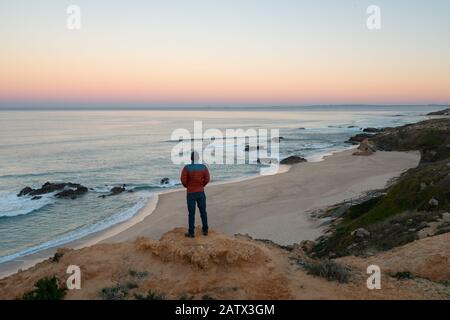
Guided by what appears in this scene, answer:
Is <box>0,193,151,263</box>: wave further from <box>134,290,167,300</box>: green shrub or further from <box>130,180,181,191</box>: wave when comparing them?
<box>134,290,167,300</box>: green shrub

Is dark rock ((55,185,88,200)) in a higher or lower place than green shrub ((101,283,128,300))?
lower

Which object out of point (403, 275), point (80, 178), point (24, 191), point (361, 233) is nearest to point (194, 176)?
point (403, 275)

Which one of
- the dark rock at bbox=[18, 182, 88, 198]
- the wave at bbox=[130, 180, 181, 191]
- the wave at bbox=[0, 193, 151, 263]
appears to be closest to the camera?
the wave at bbox=[0, 193, 151, 263]

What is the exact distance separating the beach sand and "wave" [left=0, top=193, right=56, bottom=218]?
7.47 meters

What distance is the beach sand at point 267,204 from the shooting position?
66.5 ft

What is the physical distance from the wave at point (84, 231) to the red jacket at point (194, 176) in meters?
12.7

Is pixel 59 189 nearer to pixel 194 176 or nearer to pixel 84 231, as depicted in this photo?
pixel 84 231

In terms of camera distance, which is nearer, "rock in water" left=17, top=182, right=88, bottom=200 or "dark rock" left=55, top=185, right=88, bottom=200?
"dark rock" left=55, top=185, right=88, bottom=200

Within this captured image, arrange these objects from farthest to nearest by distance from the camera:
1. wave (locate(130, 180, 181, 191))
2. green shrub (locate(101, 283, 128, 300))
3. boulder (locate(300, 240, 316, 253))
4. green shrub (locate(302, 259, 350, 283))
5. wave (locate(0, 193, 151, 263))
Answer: wave (locate(130, 180, 181, 191)) < wave (locate(0, 193, 151, 263)) < boulder (locate(300, 240, 316, 253)) < green shrub (locate(302, 259, 350, 283)) < green shrub (locate(101, 283, 128, 300))

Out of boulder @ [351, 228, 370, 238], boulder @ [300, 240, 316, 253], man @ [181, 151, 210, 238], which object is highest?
man @ [181, 151, 210, 238]

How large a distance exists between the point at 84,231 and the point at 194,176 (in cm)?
1475

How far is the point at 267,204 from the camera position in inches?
1051

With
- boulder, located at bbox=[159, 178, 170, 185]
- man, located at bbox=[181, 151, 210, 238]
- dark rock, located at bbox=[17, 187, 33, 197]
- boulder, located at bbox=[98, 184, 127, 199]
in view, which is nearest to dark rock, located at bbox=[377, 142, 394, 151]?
boulder, located at bbox=[159, 178, 170, 185]

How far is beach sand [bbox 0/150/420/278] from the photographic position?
20.3 metres
